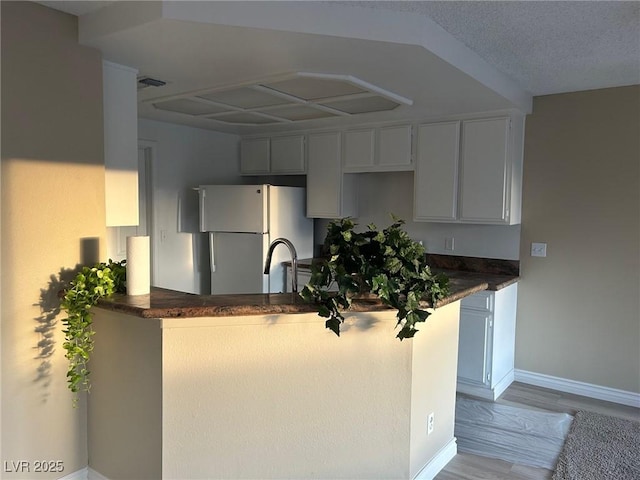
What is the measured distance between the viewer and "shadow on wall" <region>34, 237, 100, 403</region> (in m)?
2.22

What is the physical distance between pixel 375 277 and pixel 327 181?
2.59 meters

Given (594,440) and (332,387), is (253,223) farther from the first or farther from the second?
(594,440)

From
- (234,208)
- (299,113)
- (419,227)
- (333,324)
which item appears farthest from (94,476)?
(419,227)

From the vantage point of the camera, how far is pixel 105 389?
228cm

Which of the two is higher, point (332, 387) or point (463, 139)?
point (463, 139)

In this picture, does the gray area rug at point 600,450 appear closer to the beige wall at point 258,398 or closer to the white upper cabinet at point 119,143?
the beige wall at point 258,398

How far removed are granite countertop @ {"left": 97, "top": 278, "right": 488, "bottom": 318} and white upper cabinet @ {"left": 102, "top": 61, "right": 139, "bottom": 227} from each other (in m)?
0.60

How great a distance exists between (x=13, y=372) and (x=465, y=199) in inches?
122

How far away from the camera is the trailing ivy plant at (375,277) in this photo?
1966 millimetres

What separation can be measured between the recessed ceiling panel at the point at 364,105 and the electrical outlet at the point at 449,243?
1.26m

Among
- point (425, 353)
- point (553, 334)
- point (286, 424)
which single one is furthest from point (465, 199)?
point (286, 424)

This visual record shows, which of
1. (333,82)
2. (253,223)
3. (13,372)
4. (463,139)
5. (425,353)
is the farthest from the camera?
(253,223)

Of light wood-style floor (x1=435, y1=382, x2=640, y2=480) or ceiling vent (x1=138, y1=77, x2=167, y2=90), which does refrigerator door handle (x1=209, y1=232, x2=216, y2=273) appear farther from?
light wood-style floor (x1=435, y1=382, x2=640, y2=480)

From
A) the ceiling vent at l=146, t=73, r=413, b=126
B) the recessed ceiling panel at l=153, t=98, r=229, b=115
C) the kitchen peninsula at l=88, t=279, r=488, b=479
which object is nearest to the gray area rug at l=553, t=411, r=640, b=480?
the kitchen peninsula at l=88, t=279, r=488, b=479
